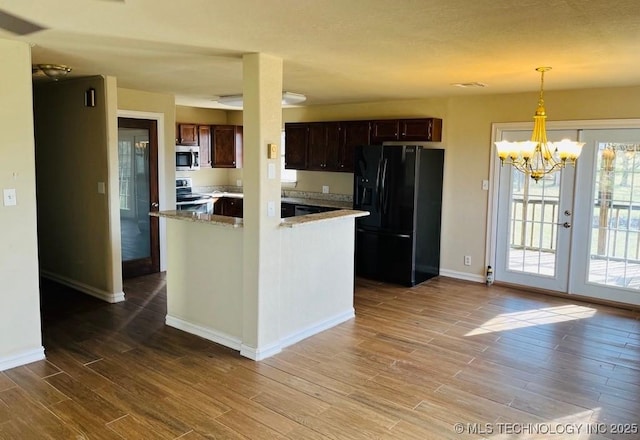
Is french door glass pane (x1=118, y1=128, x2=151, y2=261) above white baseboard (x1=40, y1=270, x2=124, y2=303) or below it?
above

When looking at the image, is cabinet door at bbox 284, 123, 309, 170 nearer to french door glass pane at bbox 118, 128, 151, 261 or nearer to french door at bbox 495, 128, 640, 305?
french door glass pane at bbox 118, 128, 151, 261

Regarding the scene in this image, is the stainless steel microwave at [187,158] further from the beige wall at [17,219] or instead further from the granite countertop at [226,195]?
the beige wall at [17,219]

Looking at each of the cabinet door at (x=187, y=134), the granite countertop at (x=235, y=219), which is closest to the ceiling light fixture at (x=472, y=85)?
the granite countertop at (x=235, y=219)

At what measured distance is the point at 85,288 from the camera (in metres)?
5.43

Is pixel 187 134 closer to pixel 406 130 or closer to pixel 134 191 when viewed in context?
pixel 134 191

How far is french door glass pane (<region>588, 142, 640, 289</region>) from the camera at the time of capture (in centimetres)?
516

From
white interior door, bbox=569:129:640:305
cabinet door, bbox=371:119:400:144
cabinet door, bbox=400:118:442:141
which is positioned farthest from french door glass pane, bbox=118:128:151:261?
white interior door, bbox=569:129:640:305

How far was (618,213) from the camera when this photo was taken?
527cm

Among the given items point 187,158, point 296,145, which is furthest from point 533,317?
point 187,158

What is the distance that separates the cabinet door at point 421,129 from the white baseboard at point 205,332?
3465 millimetres

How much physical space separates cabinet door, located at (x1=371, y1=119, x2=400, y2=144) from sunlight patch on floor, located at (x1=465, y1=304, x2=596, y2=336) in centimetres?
260

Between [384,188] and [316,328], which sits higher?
[384,188]

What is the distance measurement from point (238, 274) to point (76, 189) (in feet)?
8.22

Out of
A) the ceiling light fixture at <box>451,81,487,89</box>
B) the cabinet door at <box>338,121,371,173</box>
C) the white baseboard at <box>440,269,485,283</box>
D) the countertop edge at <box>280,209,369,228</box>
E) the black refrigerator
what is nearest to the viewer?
the countertop edge at <box>280,209,369,228</box>
